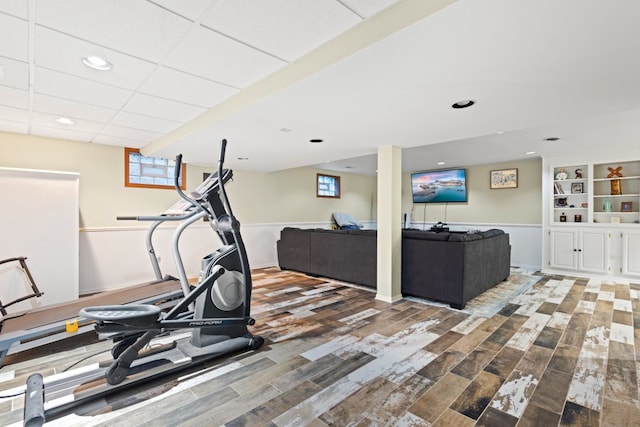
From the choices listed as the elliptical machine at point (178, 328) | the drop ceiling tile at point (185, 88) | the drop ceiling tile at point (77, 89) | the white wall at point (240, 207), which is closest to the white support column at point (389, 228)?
the elliptical machine at point (178, 328)

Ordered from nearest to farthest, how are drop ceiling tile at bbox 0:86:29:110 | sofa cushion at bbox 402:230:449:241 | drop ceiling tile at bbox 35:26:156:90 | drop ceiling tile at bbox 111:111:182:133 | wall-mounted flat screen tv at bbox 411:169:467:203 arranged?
1. drop ceiling tile at bbox 35:26:156:90
2. drop ceiling tile at bbox 0:86:29:110
3. drop ceiling tile at bbox 111:111:182:133
4. sofa cushion at bbox 402:230:449:241
5. wall-mounted flat screen tv at bbox 411:169:467:203

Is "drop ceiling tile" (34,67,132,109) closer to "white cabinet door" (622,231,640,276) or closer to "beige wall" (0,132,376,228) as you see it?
"beige wall" (0,132,376,228)

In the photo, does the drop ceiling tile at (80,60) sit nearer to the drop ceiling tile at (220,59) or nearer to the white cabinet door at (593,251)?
the drop ceiling tile at (220,59)

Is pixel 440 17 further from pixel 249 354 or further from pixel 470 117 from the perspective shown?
pixel 249 354

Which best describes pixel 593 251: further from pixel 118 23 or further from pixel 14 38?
pixel 14 38

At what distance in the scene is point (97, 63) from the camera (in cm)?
205

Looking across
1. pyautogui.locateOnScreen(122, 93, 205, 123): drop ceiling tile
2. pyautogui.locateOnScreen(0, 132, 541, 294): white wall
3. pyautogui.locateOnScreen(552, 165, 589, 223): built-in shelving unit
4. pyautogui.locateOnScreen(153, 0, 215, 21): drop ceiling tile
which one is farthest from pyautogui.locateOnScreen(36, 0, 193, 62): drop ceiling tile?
pyautogui.locateOnScreen(552, 165, 589, 223): built-in shelving unit

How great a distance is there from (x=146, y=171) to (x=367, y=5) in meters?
4.54

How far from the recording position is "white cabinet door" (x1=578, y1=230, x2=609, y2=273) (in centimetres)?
500

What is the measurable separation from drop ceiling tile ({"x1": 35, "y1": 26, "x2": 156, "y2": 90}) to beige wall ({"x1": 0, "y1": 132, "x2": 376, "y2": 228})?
2.37 m

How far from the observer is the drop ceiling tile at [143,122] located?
313cm

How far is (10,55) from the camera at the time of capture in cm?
195

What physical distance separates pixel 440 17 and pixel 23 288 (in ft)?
15.7

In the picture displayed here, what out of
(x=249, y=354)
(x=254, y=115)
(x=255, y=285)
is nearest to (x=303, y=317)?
(x=249, y=354)
